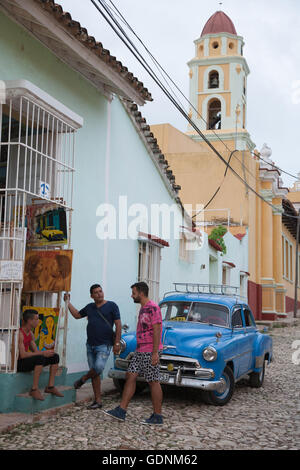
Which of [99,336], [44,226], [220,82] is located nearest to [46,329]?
[99,336]

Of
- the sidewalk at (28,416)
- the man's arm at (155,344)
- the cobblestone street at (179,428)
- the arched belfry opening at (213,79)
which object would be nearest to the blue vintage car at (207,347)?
the cobblestone street at (179,428)

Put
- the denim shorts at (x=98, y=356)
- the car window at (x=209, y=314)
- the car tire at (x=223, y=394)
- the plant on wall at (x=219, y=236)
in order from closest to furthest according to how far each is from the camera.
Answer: the denim shorts at (x=98, y=356), the car tire at (x=223, y=394), the car window at (x=209, y=314), the plant on wall at (x=219, y=236)

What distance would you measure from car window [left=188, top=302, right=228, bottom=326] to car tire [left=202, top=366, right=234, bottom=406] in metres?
0.91

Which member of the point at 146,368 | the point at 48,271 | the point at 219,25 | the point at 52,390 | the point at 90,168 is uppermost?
the point at 219,25

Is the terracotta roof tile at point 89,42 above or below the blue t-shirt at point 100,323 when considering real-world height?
above

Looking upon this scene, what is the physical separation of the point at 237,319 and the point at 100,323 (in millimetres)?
2693

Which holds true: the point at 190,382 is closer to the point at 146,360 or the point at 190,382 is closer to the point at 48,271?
the point at 146,360

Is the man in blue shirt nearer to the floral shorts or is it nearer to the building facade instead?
the building facade

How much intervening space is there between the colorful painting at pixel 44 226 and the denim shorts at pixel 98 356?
1.33 meters

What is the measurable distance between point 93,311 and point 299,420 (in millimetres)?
2758

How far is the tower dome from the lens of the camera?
26.8 meters

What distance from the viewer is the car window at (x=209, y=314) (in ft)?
25.9

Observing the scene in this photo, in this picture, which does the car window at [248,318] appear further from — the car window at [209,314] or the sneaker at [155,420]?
the sneaker at [155,420]

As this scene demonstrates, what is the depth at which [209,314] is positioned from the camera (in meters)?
7.98
